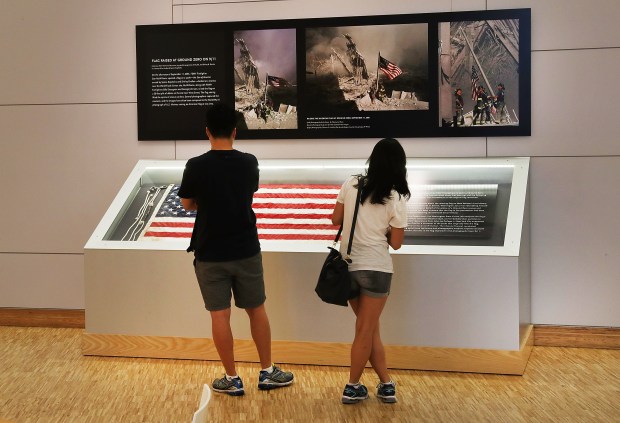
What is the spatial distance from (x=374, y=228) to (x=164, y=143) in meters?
2.79

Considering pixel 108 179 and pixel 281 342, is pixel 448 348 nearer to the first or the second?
pixel 281 342

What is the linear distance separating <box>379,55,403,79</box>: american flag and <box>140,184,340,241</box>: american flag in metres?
0.95

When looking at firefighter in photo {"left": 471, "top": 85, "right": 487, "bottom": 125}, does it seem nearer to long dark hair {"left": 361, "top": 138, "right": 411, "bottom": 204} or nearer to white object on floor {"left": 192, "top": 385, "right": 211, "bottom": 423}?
long dark hair {"left": 361, "top": 138, "right": 411, "bottom": 204}

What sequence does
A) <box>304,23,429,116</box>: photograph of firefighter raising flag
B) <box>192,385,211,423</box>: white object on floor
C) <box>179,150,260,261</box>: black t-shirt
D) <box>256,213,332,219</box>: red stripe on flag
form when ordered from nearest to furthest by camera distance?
1. <box>192,385,211,423</box>: white object on floor
2. <box>179,150,260,261</box>: black t-shirt
3. <box>256,213,332,219</box>: red stripe on flag
4. <box>304,23,429,116</box>: photograph of firefighter raising flag

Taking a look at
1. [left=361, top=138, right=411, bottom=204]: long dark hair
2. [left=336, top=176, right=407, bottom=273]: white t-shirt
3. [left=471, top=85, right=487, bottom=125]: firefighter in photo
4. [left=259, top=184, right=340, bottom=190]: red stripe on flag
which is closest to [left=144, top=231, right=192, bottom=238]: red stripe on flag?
[left=259, top=184, right=340, bottom=190]: red stripe on flag

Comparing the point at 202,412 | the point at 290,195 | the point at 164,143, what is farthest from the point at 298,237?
the point at 202,412

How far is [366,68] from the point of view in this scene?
6.52m

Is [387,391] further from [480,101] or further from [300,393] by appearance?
[480,101]

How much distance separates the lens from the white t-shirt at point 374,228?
471 centimetres

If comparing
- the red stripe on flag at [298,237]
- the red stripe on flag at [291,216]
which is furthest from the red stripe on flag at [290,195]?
the red stripe on flag at [298,237]

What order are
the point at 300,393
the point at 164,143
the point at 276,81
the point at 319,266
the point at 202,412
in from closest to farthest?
the point at 202,412 < the point at 300,393 < the point at 319,266 < the point at 276,81 < the point at 164,143

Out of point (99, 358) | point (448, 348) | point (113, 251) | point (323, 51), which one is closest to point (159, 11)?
point (323, 51)

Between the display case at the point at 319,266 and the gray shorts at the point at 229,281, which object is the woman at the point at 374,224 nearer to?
the gray shorts at the point at 229,281

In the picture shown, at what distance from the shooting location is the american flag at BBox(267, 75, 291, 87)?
21.9ft
